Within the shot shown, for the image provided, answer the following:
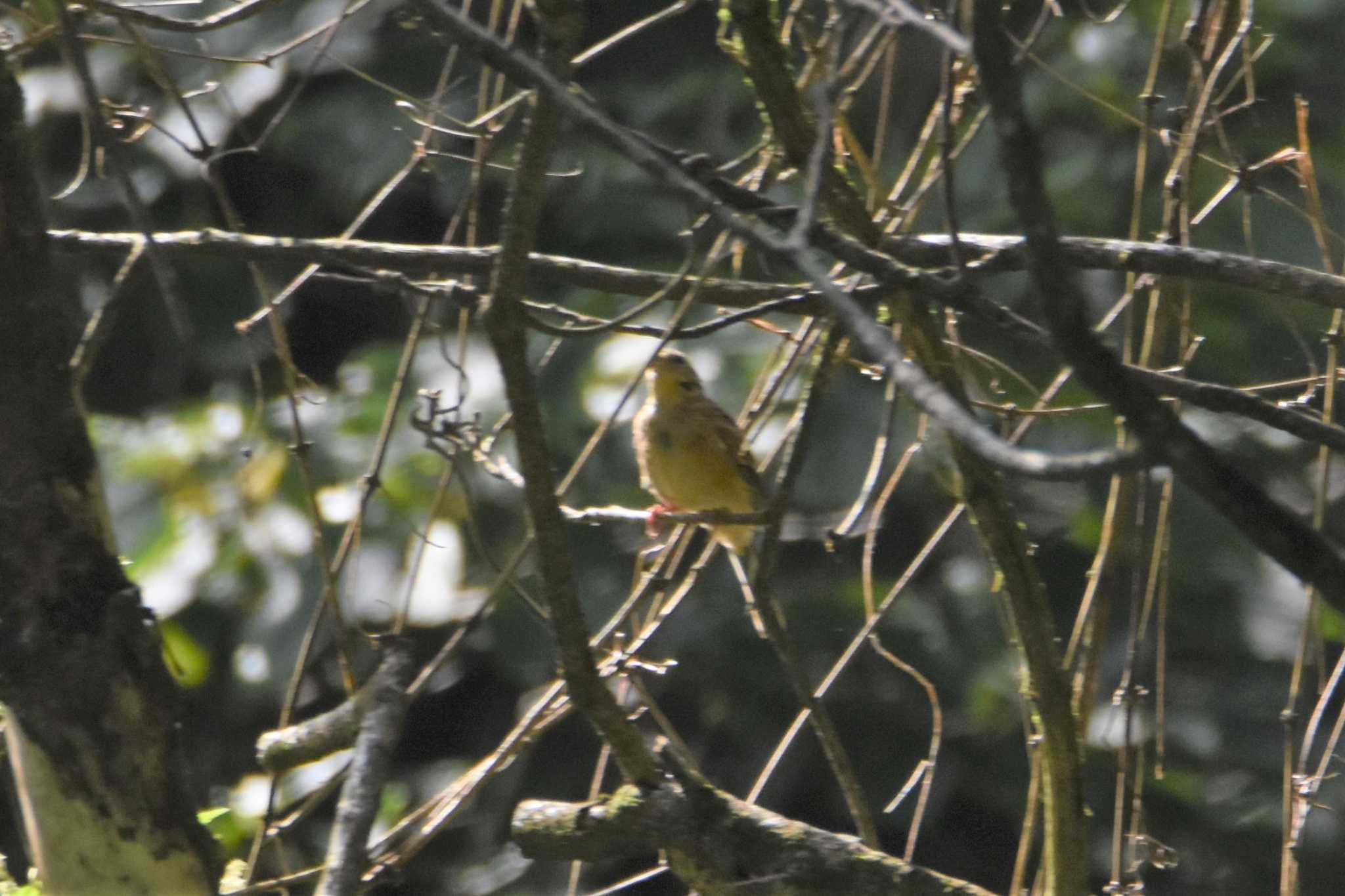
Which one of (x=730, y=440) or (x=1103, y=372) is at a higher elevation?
(x=1103, y=372)

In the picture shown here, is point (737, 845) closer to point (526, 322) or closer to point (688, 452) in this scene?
point (526, 322)

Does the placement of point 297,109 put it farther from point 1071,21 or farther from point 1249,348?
point 1249,348

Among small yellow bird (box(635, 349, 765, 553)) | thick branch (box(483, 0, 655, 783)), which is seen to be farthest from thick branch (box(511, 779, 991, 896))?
small yellow bird (box(635, 349, 765, 553))

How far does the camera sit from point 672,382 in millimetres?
4207

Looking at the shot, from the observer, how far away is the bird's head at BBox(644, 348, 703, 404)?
4.20m

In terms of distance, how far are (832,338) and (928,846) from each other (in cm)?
356

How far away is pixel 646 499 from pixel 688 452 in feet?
1.81

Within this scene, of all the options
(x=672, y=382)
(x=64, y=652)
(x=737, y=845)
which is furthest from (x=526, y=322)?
(x=672, y=382)

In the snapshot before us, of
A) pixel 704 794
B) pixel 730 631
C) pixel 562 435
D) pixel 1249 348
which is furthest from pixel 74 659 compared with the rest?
pixel 1249 348

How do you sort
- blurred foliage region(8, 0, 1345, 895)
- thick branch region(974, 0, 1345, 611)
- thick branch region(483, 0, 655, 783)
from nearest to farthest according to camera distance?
thick branch region(974, 0, 1345, 611) → thick branch region(483, 0, 655, 783) → blurred foliage region(8, 0, 1345, 895)

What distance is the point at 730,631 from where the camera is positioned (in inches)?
188

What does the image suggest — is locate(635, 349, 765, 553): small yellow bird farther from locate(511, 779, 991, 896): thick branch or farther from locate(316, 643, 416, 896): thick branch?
locate(316, 643, 416, 896): thick branch

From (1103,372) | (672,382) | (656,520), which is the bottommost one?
(656,520)

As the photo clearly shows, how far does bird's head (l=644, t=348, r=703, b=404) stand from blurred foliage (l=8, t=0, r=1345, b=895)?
0.07 m
